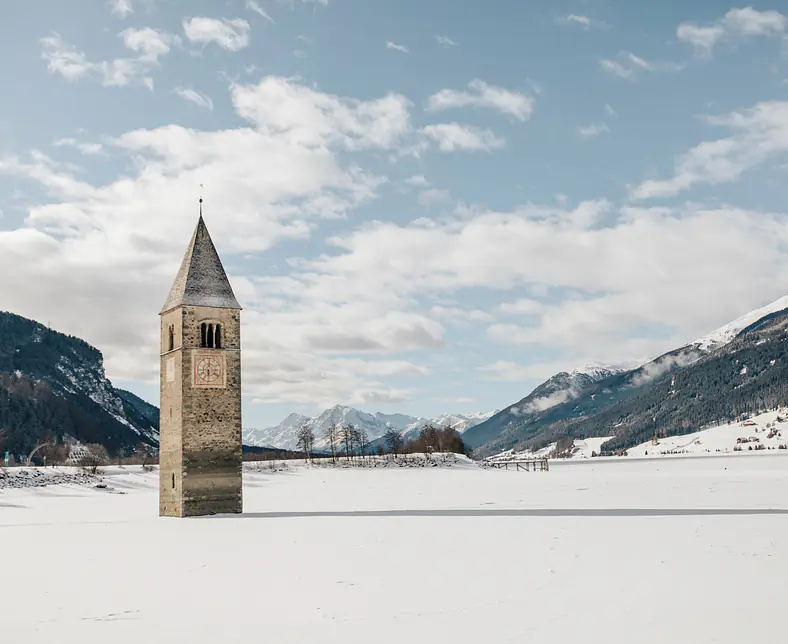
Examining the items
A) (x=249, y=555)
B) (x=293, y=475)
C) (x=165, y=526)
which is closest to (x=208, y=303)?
(x=165, y=526)

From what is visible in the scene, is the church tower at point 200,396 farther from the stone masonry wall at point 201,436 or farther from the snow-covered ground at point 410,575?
the snow-covered ground at point 410,575

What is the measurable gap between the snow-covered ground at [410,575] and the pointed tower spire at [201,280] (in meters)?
12.9

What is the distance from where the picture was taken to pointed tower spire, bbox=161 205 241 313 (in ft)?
161

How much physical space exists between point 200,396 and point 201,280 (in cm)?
714

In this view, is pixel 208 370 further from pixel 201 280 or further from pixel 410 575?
pixel 410 575

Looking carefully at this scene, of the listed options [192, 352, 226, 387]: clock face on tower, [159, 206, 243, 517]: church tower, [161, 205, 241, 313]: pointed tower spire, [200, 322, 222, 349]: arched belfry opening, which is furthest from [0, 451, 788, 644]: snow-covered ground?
[161, 205, 241, 313]: pointed tower spire

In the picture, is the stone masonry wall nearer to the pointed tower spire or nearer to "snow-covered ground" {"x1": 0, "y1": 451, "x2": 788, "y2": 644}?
the pointed tower spire

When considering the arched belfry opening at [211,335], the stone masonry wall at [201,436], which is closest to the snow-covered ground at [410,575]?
the stone masonry wall at [201,436]

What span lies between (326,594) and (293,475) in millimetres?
73929

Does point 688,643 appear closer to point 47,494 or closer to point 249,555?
point 249,555

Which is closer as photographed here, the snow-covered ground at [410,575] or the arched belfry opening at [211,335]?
the snow-covered ground at [410,575]

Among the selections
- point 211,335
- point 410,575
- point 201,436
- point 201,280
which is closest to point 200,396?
point 201,436

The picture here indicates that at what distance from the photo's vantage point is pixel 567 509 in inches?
1646

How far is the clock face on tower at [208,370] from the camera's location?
4750 cm
